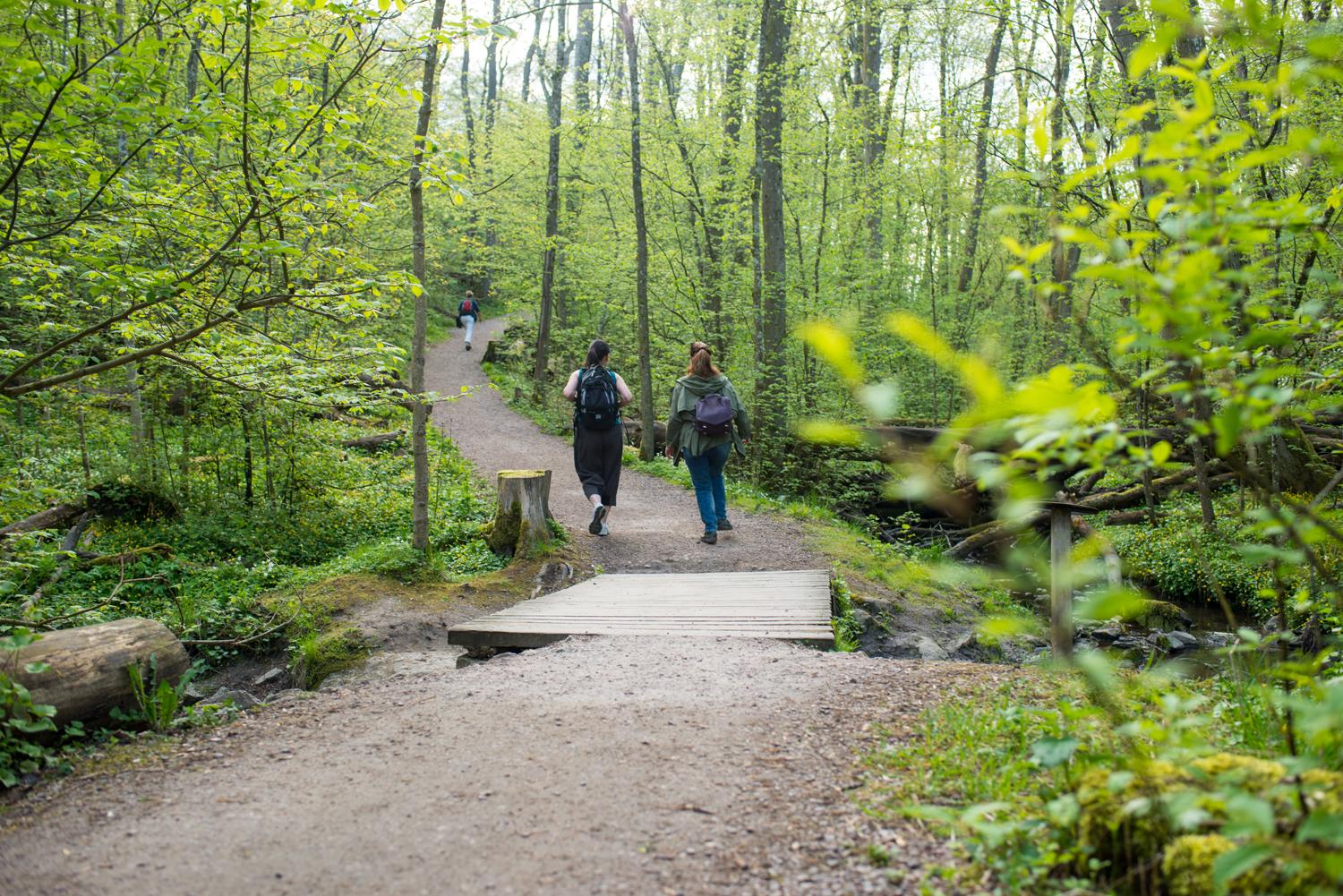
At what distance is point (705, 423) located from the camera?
9258 millimetres

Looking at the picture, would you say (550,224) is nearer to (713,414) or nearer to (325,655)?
(713,414)

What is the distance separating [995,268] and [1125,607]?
21361 millimetres

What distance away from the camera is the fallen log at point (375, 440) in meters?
14.1

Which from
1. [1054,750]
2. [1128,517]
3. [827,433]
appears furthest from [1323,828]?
[1128,517]

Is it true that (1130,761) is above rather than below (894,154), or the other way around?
below

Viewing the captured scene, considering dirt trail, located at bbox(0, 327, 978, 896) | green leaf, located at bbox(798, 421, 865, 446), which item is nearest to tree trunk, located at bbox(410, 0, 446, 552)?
dirt trail, located at bbox(0, 327, 978, 896)

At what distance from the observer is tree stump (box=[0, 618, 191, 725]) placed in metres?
4.11

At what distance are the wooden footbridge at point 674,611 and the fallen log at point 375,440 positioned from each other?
769cm

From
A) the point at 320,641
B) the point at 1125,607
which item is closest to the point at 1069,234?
the point at 1125,607

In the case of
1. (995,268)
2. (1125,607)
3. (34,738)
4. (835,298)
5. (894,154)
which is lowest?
(34,738)

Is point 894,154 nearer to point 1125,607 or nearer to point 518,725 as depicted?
point 518,725

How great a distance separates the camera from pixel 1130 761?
2293mm

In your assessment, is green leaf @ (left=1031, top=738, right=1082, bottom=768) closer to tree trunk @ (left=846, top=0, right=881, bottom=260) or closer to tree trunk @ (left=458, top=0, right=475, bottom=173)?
tree trunk @ (left=846, top=0, right=881, bottom=260)

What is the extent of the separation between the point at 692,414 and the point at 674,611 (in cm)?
341
